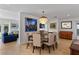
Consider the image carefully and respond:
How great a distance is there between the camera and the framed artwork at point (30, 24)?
7813 millimetres

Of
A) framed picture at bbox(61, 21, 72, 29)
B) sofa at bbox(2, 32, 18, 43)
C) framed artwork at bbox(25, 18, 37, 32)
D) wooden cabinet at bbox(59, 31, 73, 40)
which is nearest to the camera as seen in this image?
framed artwork at bbox(25, 18, 37, 32)

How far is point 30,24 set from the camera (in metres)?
8.22

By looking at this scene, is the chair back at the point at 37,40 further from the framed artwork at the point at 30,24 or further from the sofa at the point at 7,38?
the sofa at the point at 7,38

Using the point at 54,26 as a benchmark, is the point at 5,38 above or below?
below

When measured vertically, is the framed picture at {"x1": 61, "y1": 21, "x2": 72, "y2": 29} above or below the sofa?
above

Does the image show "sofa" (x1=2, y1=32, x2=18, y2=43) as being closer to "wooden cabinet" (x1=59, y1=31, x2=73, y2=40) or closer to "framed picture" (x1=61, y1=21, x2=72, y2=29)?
"wooden cabinet" (x1=59, y1=31, x2=73, y2=40)

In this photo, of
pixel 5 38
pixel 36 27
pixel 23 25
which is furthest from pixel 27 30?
pixel 5 38

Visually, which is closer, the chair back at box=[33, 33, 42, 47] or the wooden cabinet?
the chair back at box=[33, 33, 42, 47]

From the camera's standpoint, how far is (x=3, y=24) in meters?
11.9

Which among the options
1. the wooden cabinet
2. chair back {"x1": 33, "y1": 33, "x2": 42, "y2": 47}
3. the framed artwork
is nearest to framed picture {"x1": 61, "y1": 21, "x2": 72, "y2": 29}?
the wooden cabinet

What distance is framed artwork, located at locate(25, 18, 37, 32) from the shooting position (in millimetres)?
7813
